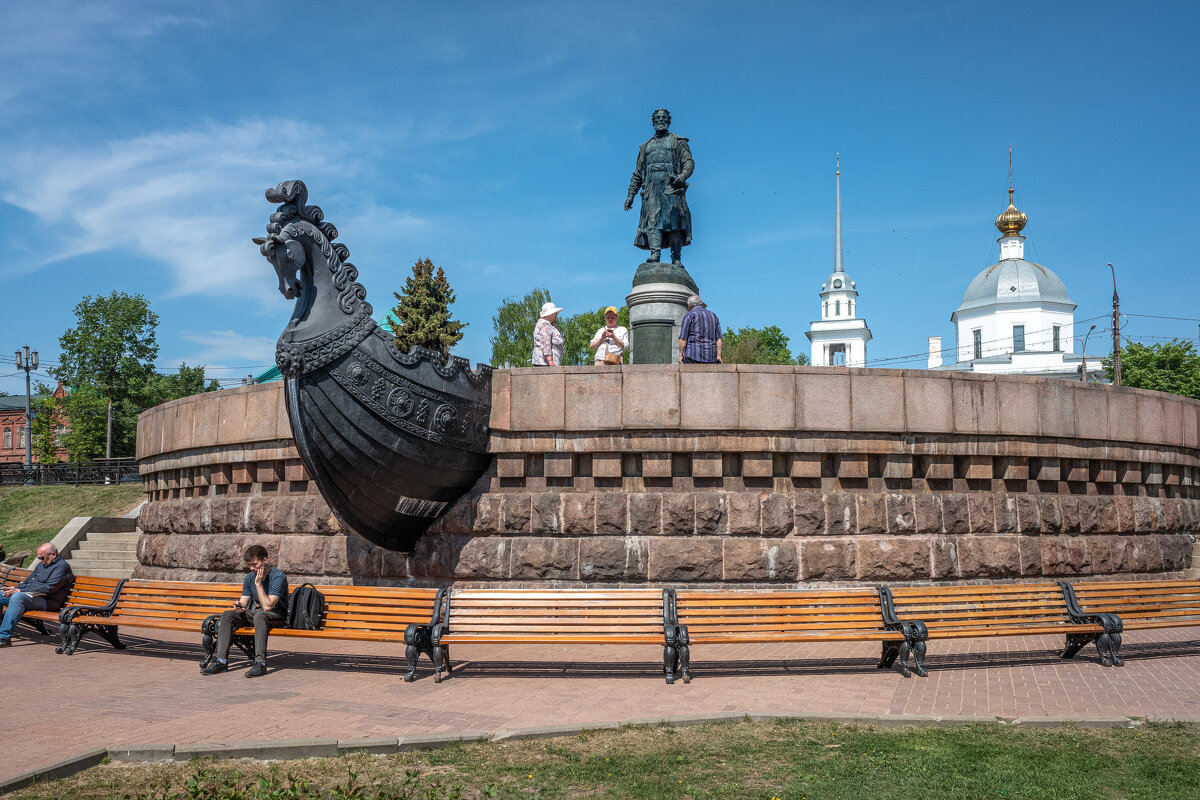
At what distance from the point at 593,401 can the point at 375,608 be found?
10.5 ft

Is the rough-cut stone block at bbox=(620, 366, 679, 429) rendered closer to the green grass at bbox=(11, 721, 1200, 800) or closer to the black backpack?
the black backpack

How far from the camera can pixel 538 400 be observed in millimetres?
9859

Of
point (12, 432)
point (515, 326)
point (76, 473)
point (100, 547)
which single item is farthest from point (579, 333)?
point (12, 432)

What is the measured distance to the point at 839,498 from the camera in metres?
9.84

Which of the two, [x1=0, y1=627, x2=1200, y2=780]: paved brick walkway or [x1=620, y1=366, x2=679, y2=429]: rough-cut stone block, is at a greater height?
[x1=620, y1=366, x2=679, y2=429]: rough-cut stone block

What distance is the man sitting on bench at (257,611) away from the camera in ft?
24.7

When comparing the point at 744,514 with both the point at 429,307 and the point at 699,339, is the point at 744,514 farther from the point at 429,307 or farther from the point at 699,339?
the point at 429,307

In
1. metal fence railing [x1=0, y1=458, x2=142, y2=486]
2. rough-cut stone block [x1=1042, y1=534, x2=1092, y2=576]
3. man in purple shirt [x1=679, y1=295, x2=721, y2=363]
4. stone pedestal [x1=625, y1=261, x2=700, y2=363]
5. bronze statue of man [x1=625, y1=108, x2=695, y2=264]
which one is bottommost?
rough-cut stone block [x1=1042, y1=534, x2=1092, y2=576]

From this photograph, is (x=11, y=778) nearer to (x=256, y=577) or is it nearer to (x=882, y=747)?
(x=256, y=577)

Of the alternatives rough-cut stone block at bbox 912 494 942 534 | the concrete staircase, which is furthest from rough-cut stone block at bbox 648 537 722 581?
the concrete staircase

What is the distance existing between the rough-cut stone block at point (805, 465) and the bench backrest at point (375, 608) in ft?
Result: 13.4

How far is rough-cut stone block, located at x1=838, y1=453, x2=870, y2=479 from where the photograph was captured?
9.91 meters

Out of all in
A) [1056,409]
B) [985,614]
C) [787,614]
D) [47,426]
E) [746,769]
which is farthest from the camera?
[47,426]

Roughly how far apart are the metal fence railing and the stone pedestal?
27.2m
